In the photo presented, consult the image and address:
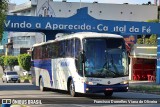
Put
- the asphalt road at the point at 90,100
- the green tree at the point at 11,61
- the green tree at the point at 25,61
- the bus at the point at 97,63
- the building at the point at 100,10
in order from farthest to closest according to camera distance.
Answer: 1. the green tree at the point at 11,61
2. the building at the point at 100,10
3. the green tree at the point at 25,61
4. the bus at the point at 97,63
5. the asphalt road at the point at 90,100

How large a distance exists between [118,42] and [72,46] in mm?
2648

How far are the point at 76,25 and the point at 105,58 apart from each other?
59.2 ft

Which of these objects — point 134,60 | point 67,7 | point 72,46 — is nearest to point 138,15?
point 67,7

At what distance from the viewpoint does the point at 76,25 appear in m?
41.2

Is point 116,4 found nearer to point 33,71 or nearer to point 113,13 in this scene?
point 113,13

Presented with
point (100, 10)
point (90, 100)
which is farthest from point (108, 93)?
point (100, 10)

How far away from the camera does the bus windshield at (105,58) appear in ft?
76.7

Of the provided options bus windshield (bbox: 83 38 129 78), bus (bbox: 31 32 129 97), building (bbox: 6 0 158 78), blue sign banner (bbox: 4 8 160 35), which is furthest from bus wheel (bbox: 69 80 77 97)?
building (bbox: 6 0 158 78)

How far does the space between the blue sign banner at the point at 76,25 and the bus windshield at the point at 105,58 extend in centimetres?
1652

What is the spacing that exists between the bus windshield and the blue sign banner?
16522mm

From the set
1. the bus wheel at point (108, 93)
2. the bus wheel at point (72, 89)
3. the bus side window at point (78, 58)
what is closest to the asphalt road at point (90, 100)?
the bus wheel at point (108, 93)

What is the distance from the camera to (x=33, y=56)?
35.6 metres

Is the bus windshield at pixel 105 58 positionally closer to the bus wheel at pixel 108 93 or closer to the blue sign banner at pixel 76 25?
the bus wheel at pixel 108 93

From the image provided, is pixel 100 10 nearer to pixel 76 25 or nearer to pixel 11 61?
pixel 11 61
